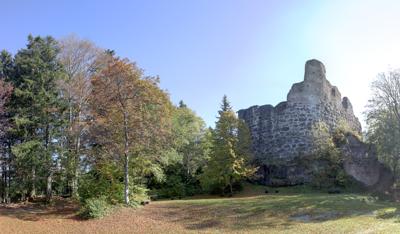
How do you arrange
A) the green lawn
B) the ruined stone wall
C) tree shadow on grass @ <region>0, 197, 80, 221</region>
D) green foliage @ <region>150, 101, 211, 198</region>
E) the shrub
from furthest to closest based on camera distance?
the ruined stone wall < green foliage @ <region>150, 101, 211, 198</region> < tree shadow on grass @ <region>0, 197, 80, 221</region> < the shrub < the green lawn

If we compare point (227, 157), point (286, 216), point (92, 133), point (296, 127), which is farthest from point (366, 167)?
point (92, 133)

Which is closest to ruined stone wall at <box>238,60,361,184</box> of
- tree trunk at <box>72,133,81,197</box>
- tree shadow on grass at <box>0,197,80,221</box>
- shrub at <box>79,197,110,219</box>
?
tree trunk at <box>72,133,81,197</box>

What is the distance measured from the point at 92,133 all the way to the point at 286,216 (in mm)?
10608

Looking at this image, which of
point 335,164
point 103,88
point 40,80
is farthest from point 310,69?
point 40,80

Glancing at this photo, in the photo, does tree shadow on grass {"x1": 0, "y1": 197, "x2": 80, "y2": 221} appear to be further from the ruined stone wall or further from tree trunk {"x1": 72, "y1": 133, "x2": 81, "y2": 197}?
the ruined stone wall

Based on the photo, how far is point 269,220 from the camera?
15680 millimetres

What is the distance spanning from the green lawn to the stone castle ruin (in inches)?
392

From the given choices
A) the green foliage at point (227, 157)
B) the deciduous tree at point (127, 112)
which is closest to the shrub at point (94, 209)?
the deciduous tree at point (127, 112)

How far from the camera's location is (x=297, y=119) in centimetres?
3058

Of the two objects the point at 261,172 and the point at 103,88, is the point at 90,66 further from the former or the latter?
the point at 261,172

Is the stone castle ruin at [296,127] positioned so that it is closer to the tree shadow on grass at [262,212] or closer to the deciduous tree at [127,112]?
the tree shadow on grass at [262,212]

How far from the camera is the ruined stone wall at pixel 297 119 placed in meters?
30.0

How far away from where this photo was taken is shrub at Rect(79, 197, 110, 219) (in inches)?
693

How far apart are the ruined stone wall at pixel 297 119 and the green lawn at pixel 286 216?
1068 centimetres
